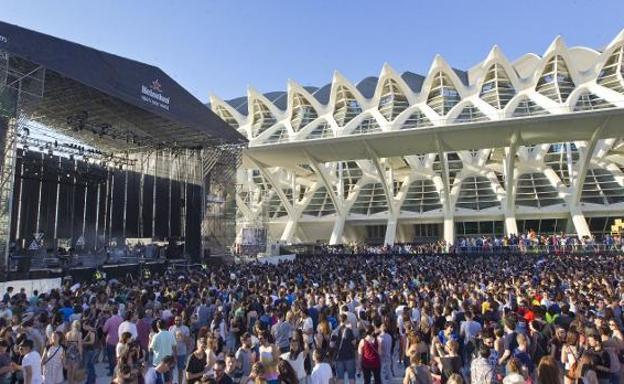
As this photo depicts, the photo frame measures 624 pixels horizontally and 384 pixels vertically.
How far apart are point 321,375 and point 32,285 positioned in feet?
46.3

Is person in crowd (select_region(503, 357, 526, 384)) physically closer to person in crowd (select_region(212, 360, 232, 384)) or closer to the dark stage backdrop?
person in crowd (select_region(212, 360, 232, 384))

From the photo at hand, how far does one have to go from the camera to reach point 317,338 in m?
6.71

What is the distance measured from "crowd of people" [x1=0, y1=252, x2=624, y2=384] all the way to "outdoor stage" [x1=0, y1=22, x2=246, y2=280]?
929cm

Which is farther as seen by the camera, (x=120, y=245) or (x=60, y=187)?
(x=120, y=245)

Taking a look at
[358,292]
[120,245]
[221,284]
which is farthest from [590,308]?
[120,245]

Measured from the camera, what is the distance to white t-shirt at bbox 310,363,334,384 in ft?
16.1

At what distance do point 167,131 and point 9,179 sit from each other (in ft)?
35.1

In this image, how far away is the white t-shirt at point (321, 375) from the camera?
4902 millimetres

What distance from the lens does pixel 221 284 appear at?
41.6 feet

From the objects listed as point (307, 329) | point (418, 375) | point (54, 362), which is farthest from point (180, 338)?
point (418, 375)

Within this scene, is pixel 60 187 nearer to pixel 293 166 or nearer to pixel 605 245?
pixel 293 166

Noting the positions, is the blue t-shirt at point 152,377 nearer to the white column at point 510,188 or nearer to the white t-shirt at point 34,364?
the white t-shirt at point 34,364

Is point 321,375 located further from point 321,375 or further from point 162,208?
point 162,208

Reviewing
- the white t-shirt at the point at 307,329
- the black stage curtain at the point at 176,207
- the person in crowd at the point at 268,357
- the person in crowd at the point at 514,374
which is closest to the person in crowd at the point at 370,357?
the white t-shirt at the point at 307,329
